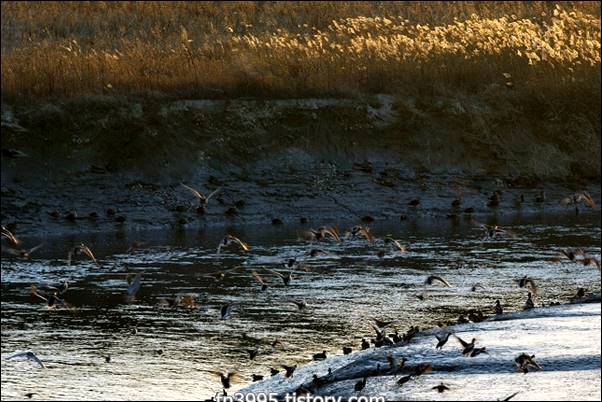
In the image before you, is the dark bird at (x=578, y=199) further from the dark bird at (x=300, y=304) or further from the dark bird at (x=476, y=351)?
the dark bird at (x=476, y=351)

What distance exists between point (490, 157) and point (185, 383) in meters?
13.9

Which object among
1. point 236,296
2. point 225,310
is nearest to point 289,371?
point 225,310

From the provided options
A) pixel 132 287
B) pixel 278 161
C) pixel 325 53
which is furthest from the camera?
pixel 325 53

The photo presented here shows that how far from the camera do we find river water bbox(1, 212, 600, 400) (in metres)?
12.6

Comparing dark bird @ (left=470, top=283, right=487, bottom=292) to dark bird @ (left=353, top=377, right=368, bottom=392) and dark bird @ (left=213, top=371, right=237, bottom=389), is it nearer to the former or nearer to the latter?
dark bird @ (left=213, top=371, right=237, bottom=389)

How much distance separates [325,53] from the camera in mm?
26797

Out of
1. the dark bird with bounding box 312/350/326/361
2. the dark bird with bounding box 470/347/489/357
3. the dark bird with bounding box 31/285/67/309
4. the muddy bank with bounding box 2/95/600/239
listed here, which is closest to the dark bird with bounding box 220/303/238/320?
the dark bird with bounding box 312/350/326/361

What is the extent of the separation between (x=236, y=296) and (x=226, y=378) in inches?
190

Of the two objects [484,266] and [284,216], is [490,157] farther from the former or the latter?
[484,266]

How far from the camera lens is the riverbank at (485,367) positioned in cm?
1079

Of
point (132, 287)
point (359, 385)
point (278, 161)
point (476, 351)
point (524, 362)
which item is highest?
point (278, 161)

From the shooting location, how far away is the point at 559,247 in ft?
66.0

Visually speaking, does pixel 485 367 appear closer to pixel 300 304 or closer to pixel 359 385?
pixel 359 385

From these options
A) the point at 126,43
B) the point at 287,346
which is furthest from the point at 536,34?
the point at 287,346
